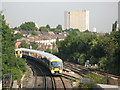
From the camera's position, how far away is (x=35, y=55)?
37.1 m

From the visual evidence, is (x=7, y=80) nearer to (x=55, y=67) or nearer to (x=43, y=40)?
(x=55, y=67)

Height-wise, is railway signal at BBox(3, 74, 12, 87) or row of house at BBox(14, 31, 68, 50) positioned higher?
row of house at BBox(14, 31, 68, 50)

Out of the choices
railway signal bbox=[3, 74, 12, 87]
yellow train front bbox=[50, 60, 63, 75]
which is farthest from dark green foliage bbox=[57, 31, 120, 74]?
railway signal bbox=[3, 74, 12, 87]

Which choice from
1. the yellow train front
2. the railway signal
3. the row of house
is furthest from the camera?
the row of house

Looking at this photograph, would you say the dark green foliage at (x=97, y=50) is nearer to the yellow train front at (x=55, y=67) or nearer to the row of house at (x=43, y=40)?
the yellow train front at (x=55, y=67)

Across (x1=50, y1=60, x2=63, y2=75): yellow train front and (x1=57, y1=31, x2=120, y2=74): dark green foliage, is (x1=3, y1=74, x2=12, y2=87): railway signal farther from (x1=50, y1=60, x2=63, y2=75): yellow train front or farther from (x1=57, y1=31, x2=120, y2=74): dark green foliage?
(x1=57, y1=31, x2=120, y2=74): dark green foliage

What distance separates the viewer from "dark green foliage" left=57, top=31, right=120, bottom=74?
23391mm

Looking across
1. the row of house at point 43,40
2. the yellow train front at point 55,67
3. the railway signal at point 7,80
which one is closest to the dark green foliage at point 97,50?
the yellow train front at point 55,67

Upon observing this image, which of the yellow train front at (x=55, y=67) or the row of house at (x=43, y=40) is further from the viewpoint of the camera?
the row of house at (x=43, y=40)

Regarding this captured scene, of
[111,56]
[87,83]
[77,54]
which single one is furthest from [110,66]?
[77,54]

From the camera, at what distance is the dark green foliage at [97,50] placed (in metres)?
23.4

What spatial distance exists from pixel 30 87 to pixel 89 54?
1799cm

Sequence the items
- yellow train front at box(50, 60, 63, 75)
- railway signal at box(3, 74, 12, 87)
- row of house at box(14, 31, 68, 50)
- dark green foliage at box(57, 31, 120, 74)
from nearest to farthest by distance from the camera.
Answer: railway signal at box(3, 74, 12, 87) → dark green foliage at box(57, 31, 120, 74) → yellow train front at box(50, 60, 63, 75) → row of house at box(14, 31, 68, 50)

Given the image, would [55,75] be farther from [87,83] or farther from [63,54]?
[63,54]
